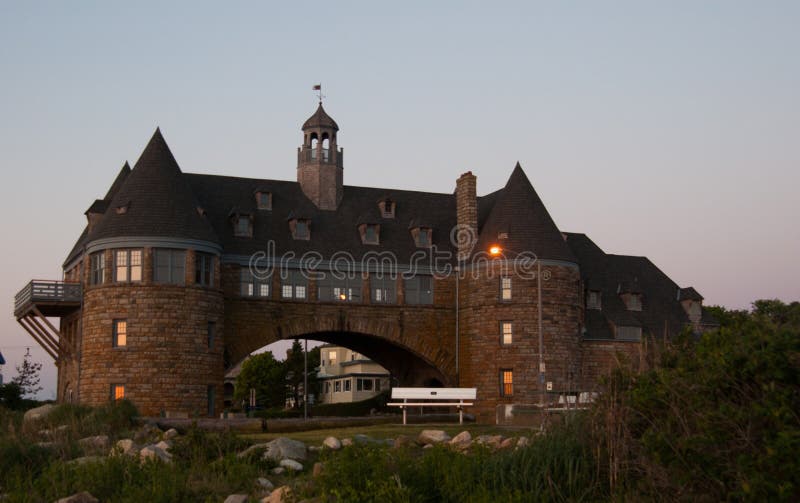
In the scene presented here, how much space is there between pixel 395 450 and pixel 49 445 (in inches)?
305

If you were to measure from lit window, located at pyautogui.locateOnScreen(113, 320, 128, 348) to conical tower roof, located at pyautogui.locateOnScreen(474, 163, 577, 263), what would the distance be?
17231mm

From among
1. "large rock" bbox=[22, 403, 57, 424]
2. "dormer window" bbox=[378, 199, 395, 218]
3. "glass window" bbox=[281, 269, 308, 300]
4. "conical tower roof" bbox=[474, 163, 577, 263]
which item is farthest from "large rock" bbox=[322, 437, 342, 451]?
"dormer window" bbox=[378, 199, 395, 218]

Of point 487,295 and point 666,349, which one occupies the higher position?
point 487,295

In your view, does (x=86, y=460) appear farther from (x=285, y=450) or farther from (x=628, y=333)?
(x=628, y=333)

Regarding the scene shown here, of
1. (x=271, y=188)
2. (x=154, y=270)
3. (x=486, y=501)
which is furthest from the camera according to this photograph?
(x=271, y=188)

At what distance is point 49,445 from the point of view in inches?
849

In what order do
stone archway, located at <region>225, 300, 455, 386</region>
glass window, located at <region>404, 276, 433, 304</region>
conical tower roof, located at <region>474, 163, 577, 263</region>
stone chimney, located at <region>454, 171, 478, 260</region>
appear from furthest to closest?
stone chimney, located at <region>454, 171, 478, 260</region> → glass window, located at <region>404, 276, 433, 304</region> → conical tower roof, located at <region>474, 163, 577, 263</region> → stone archway, located at <region>225, 300, 455, 386</region>

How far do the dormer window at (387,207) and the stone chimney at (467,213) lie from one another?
11.6ft

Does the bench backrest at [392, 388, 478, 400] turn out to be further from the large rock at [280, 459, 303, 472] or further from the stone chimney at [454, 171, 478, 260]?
the stone chimney at [454, 171, 478, 260]

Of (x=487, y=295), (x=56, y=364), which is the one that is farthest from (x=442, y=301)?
(x=56, y=364)

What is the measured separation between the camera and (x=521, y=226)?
48.6 m

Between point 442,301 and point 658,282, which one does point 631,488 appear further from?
point 658,282

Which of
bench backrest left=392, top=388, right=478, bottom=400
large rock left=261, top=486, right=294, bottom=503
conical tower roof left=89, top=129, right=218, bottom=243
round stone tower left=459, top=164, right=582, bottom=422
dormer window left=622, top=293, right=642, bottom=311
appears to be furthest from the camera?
dormer window left=622, top=293, right=642, bottom=311

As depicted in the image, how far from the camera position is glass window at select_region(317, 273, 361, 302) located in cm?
4784
